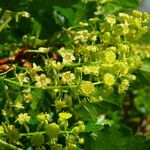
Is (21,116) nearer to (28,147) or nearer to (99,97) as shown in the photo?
(28,147)

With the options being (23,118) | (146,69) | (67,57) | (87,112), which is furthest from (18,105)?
(146,69)

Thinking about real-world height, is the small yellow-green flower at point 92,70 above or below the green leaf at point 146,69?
above

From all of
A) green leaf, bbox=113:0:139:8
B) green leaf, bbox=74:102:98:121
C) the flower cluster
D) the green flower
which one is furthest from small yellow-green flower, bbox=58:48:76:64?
green leaf, bbox=113:0:139:8

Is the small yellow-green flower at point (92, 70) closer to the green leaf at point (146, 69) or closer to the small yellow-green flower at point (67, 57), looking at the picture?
the small yellow-green flower at point (67, 57)

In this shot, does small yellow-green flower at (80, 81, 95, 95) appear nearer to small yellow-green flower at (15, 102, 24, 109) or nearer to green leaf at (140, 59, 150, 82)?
small yellow-green flower at (15, 102, 24, 109)

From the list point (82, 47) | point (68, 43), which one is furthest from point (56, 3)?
point (82, 47)

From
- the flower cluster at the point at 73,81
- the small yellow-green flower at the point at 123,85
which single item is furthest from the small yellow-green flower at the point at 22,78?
the small yellow-green flower at the point at 123,85
